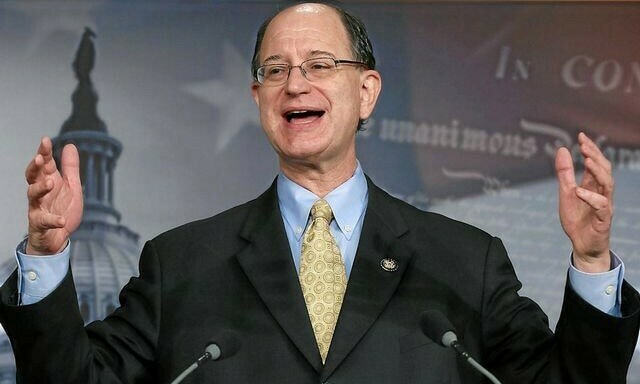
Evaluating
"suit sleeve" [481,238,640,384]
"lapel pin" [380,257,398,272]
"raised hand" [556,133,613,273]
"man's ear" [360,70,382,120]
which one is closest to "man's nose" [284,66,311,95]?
"man's ear" [360,70,382,120]

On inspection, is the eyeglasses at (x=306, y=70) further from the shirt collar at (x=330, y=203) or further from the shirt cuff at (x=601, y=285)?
the shirt cuff at (x=601, y=285)

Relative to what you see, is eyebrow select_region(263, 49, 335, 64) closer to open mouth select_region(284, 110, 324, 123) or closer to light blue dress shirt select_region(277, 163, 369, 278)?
open mouth select_region(284, 110, 324, 123)

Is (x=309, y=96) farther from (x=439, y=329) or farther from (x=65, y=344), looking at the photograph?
(x=65, y=344)

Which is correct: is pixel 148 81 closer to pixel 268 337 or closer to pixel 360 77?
pixel 360 77

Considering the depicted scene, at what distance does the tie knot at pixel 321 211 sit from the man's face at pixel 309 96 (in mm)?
102

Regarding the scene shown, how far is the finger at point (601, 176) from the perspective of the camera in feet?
6.55

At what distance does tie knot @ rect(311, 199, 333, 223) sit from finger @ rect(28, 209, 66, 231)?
0.67 m

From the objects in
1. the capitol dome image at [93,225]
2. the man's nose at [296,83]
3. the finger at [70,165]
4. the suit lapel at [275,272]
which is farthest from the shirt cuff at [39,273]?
the capitol dome image at [93,225]

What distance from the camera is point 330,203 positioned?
252 centimetres

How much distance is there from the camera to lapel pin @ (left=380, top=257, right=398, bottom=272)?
238cm

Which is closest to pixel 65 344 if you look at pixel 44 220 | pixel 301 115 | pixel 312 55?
pixel 44 220

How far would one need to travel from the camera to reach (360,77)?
2662 millimetres

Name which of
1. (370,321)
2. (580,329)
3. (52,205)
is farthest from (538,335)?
(52,205)

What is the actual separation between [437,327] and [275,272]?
1.18ft
